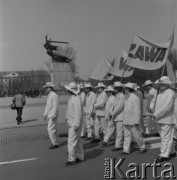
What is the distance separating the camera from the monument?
23781mm

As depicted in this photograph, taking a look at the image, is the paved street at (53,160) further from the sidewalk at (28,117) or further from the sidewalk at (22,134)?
the sidewalk at (28,117)

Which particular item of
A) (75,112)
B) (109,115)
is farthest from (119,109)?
(75,112)

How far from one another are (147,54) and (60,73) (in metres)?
14.3

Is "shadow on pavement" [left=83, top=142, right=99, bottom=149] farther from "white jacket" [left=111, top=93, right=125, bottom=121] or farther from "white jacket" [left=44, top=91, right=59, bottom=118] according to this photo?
"white jacket" [left=44, top=91, right=59, bottom=118]

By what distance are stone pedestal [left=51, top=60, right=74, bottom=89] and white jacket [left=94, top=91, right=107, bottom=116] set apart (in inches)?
611

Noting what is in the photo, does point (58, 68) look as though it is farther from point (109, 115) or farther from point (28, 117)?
point (109, 115)

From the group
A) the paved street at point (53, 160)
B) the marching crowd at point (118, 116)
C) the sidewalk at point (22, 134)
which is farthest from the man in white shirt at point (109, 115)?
the sidewalk at point (22, 134)

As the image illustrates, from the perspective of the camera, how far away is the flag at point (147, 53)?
10.8m

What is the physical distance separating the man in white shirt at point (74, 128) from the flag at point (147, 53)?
5.03 metres

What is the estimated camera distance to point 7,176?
5582 millimetres

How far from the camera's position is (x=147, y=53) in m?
11.0

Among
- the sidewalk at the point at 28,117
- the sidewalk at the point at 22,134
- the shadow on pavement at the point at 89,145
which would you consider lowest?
the sidewalk at the point at 28,117

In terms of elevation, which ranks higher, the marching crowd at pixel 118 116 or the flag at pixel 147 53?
the flag at pixel 147 53

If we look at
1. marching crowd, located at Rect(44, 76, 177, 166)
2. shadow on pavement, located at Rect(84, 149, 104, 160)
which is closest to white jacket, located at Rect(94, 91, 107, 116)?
marching crowd, located at Rect(44, 76, 177, 166)
